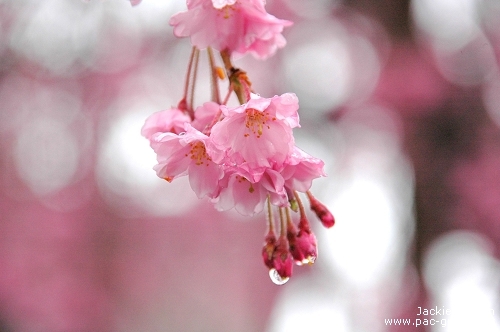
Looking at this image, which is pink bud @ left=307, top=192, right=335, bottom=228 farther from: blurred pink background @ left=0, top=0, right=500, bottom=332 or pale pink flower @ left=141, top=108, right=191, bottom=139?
blurred pink background @ left=0, top=0, right=500, bottom=332

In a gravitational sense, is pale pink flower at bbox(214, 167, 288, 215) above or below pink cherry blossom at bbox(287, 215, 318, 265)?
above

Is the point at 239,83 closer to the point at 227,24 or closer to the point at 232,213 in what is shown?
the point at 227,24

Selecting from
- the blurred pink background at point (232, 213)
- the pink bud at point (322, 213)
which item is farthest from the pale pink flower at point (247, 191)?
the blurred pink background at point (232, 213)

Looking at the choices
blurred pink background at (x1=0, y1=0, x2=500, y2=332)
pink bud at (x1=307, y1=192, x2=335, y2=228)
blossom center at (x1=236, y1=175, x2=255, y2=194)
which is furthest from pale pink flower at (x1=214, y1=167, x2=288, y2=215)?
blurred pink background at (x1=0, y1=0, x2=500, y2=332)

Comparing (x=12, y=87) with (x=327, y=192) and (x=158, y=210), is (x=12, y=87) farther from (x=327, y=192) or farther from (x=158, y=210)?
(x=327, y=192)

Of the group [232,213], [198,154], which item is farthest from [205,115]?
[232,213]

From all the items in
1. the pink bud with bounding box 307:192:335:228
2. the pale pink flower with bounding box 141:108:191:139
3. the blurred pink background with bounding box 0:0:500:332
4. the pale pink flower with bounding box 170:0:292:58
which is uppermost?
the pale pink flower with bounding box 170:0:292:58
